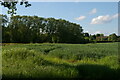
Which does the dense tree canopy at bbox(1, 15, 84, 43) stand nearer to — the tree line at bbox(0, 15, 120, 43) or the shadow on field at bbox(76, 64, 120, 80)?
the tree line at bbox(0, 15, 120, 43)

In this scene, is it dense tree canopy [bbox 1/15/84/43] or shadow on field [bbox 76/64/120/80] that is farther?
dense tree canopy [bbox 1/15/84/43]

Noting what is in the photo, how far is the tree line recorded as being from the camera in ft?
217

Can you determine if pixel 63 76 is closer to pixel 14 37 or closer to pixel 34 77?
pixel 34 77

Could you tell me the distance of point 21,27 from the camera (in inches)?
2753

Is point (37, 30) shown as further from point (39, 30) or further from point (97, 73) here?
point (97, 73)

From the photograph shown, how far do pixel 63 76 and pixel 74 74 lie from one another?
2.04 ft

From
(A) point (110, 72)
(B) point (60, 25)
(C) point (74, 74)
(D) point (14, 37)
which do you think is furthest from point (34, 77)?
(B) point (60, 25)

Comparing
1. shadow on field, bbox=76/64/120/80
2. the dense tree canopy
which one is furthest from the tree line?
shadow on field, bbox=76/64/120/80

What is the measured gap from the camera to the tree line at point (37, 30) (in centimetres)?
6600

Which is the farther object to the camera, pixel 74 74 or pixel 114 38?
pixel 114 38

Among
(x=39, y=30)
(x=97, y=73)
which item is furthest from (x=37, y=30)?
(x=97, y=73)

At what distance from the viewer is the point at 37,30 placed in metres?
75.6

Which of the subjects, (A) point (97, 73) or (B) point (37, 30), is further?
(B) point (37, 30)

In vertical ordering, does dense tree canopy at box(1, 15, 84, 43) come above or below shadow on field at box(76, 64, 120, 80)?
above
